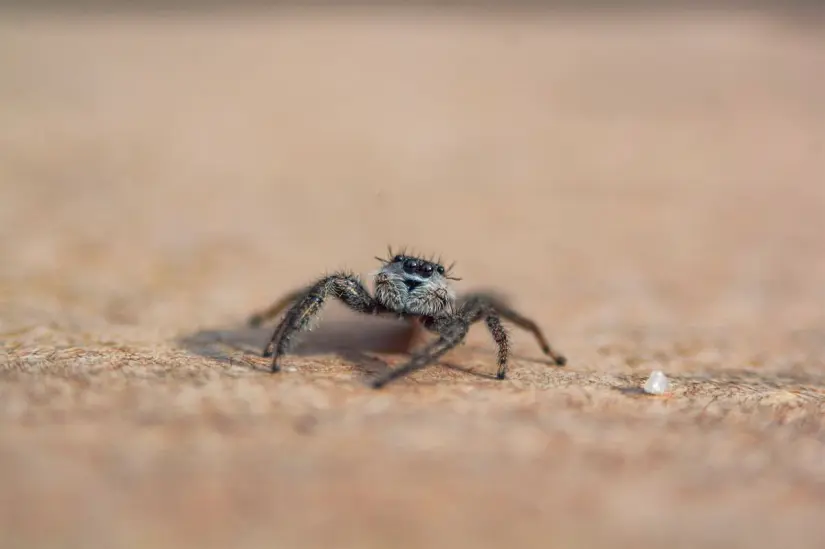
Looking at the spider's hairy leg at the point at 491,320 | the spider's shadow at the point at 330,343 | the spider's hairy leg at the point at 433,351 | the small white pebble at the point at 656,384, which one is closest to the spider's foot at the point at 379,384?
the spider's hairy leg at the point at 433,351

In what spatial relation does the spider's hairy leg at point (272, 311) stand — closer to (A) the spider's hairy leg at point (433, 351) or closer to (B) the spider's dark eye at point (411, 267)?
(B) the spider's dark eye at point (411, 267)

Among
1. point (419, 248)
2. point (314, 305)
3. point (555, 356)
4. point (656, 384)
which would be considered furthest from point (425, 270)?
point (419, 248)

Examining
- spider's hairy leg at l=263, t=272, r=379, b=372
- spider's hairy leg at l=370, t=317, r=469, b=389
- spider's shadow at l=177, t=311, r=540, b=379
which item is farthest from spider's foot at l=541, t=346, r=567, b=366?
spider's hairy leg at l=263, t=272, r=379, b=372

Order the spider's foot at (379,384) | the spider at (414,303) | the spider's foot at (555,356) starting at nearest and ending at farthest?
1. the spider's foot at (379,384)
2. the spider at (414,303)
3. the spider's foot at (555,356)

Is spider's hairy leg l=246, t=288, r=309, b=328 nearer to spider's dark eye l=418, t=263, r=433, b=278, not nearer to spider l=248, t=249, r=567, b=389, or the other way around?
spider l=248, t=249, r=567, b=389

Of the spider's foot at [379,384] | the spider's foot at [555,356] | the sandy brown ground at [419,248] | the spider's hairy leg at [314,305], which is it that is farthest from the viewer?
the spider's foot at [555,356]

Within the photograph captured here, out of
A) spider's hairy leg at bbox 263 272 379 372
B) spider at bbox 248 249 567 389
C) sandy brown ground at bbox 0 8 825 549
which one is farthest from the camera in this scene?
spider at bbox 248 249 567 389

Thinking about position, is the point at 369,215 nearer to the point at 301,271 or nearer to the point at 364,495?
the point at 301,271
